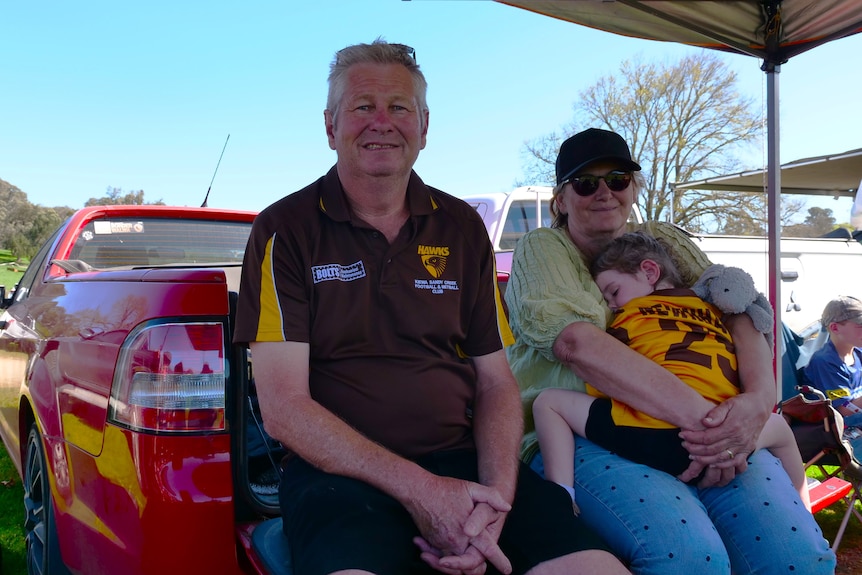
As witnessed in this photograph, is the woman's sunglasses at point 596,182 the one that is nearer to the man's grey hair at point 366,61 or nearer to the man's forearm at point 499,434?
the man's grey hair at point 366,61

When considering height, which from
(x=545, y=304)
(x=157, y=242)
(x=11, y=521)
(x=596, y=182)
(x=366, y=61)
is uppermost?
(x=366, y=61)

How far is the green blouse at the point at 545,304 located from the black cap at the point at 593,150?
27cm

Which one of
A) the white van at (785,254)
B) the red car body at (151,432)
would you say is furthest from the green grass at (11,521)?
the white van at (785,254)

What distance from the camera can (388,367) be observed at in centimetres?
185

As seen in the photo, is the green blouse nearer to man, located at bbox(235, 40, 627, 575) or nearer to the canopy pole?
man, located at bbox(235, 40, 627, 575)

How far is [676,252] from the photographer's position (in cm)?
269

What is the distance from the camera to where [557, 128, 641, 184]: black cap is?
2564mm

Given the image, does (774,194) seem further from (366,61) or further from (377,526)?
(377,526)

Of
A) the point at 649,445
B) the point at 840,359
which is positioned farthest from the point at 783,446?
the point at 840,359

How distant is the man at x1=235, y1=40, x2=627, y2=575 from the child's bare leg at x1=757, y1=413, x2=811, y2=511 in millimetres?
881

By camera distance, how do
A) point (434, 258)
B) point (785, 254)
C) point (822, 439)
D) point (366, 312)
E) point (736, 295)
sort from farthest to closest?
point (785, 254)
point (822, 439)
point (736, 295)
point (434, 258)
point (366, 312)

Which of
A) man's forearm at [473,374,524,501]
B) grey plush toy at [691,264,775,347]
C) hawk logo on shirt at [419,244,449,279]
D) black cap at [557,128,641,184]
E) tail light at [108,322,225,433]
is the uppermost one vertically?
black cap at [557,128,641,184]

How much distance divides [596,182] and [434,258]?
0.91 m

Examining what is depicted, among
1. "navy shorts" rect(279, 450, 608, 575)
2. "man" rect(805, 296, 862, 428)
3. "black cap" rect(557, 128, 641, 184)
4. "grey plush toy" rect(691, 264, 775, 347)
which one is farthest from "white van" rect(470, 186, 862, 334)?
"navy shorts" rect(279, 450, 608, 575)
